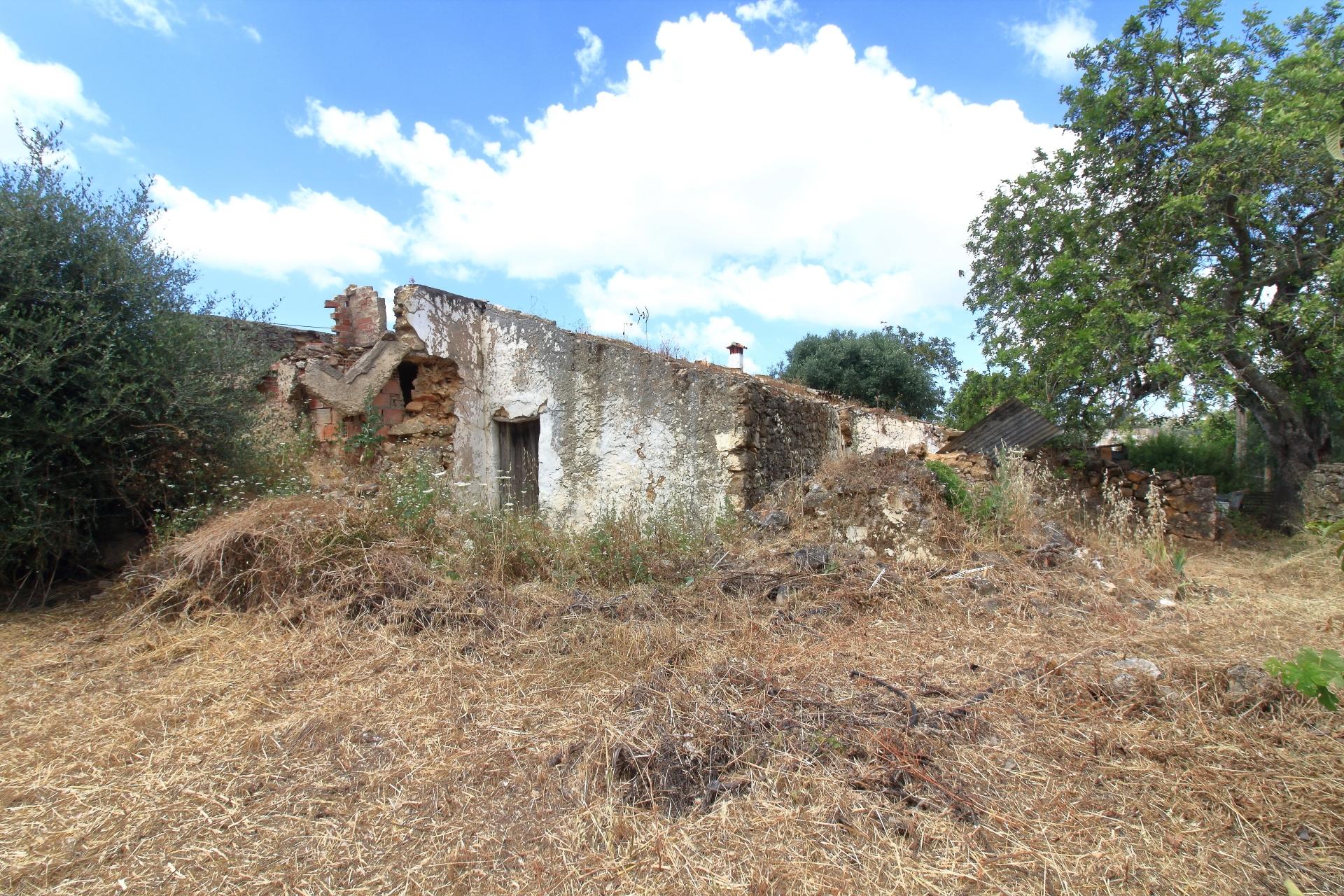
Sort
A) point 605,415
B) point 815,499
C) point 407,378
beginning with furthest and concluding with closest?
1. point 407,378
2. point 605,415
3. point 815,499

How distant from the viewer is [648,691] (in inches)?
141

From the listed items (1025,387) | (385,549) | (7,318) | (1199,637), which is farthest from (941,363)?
(7,318)

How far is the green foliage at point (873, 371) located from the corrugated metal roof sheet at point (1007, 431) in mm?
7548

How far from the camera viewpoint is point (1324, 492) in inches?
434

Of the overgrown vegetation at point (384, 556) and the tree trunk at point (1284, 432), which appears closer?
the overgrown vegetation at point (384, 556)

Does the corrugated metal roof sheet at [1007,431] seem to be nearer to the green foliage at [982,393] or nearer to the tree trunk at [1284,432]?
the green foliage at [982,393]

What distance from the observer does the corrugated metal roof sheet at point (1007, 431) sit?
12562 mm

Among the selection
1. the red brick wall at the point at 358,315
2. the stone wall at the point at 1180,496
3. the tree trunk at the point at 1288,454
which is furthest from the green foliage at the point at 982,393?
the red brick wall at the point at 358,315

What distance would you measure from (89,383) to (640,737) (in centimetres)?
538

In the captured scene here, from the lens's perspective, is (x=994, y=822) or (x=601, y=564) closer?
(x=994, y=822)

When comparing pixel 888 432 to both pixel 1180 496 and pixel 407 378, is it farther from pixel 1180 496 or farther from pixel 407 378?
pixel 407 378

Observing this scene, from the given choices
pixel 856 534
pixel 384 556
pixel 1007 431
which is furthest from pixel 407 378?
pixel 1007 431

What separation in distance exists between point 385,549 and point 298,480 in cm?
162

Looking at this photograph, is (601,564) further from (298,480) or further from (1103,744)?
(1103,744)
